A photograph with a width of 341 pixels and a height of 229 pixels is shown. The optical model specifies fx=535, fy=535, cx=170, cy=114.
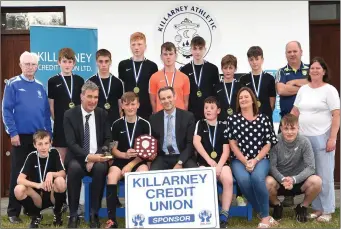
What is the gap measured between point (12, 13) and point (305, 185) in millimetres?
4994

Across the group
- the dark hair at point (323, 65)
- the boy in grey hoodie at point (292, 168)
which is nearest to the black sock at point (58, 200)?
the boy in grey hoodie at point (292, 168)

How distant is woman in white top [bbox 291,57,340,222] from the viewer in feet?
18.4

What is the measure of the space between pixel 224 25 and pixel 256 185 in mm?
3195

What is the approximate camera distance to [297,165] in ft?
18.3

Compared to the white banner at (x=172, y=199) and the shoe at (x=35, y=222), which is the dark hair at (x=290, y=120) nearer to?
the white banner at (x=172, y=199)

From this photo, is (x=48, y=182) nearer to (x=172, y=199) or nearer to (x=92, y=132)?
(x=92, y=132)

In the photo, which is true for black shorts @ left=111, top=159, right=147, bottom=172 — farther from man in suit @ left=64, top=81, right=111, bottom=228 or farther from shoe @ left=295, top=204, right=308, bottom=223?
shoe @ left=295, top=204, right=308, bottom=223

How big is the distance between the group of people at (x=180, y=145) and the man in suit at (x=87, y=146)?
10 millimetres

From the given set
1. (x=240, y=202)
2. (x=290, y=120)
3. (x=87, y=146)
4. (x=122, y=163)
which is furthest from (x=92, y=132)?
(x=290, y=120)

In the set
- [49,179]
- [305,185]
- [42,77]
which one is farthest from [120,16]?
[305,185]

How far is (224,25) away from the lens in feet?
25.7

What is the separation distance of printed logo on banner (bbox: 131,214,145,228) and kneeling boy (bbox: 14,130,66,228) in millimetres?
946

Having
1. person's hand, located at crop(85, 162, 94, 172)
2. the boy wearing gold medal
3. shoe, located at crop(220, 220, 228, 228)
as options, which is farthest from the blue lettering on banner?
the boy wearing gold medal

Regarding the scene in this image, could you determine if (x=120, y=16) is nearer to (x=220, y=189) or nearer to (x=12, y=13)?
(x=12, y=13)
